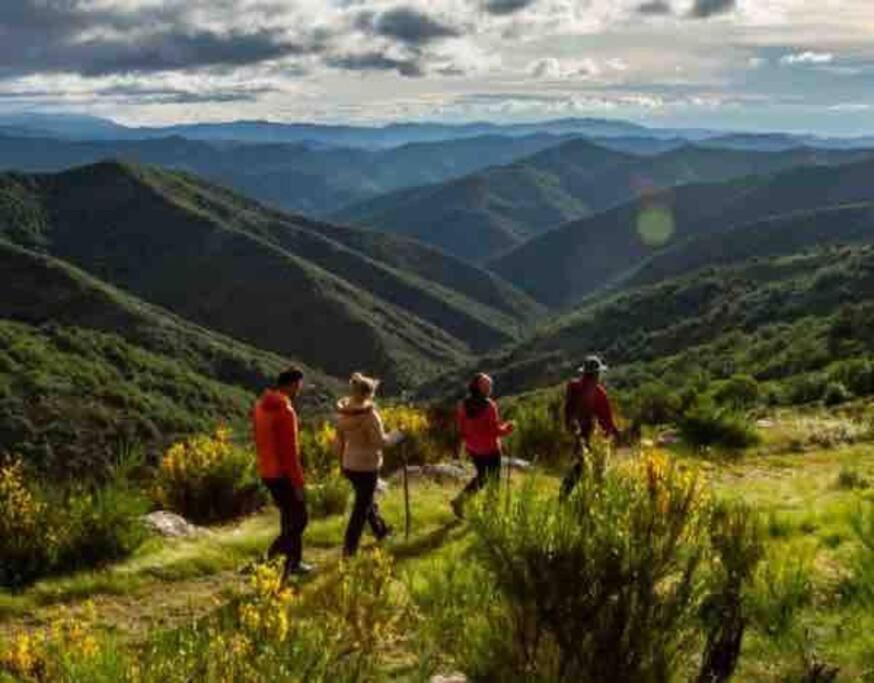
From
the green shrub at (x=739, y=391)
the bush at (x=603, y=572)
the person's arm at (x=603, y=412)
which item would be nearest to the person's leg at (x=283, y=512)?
the person's arm at (x=603, y=412)

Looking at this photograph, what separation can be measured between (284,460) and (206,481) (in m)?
3.51

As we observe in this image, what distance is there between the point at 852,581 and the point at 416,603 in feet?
9.70

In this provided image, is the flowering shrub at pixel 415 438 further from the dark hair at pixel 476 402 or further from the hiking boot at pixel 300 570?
the hiking boot at pixel 300 570

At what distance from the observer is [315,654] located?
474cm

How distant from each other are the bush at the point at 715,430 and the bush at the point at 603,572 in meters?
12.9

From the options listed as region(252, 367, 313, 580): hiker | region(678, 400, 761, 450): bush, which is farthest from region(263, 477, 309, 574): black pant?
region(678, 400, 761, 450): bush

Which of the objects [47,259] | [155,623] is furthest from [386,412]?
[47,259]

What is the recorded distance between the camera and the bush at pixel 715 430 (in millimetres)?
18156

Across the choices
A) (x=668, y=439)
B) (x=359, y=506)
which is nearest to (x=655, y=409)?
(x=668, y=439)

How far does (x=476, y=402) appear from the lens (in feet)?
39.9

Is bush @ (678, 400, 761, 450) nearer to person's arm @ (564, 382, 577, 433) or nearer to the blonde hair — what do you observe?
person's arm @ (564, 382, 577, 433)

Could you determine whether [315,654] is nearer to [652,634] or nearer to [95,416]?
[652,634]

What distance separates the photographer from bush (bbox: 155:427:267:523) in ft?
42.6

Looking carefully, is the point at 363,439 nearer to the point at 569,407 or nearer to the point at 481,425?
the point at 481,425
